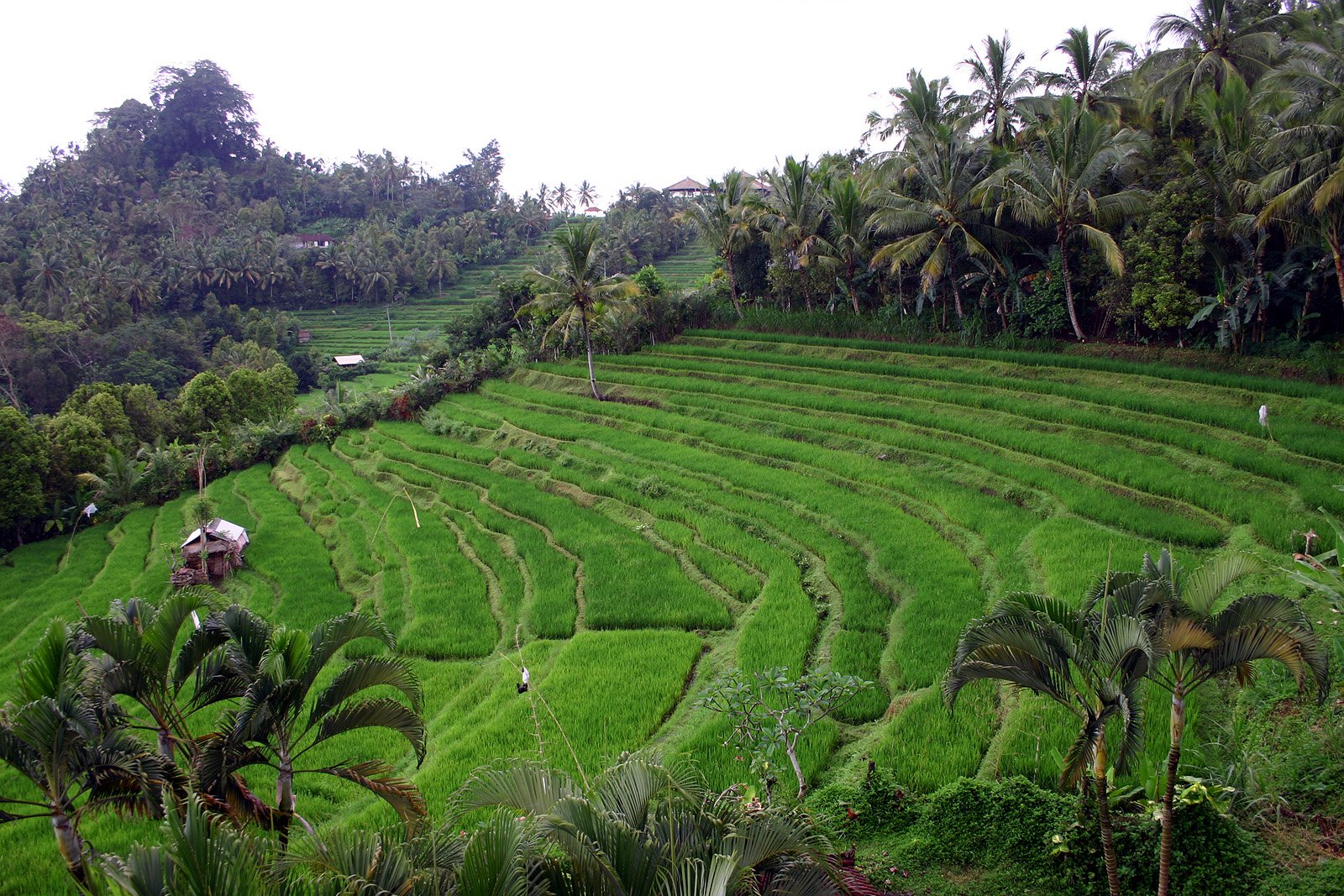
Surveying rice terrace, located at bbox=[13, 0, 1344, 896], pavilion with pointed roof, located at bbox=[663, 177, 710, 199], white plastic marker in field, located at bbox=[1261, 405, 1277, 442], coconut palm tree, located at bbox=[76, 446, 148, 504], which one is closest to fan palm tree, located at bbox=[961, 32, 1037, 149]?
rice terrace, located at bbox=[13, 0, 1344, 896]

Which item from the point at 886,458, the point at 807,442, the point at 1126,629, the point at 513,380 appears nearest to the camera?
the point at 1126,629

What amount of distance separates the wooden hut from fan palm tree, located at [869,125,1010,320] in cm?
1742

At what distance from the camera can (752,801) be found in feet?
15.2

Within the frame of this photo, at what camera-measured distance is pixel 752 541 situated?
12.1m

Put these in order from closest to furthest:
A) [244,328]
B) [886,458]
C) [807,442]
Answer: [886,458] → [807,442] → [244,328]

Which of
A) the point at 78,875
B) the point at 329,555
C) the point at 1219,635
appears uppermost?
the point at 1219,635

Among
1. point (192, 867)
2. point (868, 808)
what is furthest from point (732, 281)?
point (192, 867)

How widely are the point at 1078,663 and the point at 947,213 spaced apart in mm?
17608

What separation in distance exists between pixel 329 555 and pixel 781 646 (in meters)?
11.3

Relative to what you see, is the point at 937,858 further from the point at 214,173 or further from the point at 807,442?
the point at 214,173

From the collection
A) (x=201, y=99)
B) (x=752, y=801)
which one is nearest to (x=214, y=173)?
(x=201, y=99)

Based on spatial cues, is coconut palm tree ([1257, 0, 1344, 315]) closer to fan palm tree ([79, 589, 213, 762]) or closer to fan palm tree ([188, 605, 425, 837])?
fan palm tree ([188, 605, 425, 837])

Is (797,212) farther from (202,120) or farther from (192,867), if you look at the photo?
(202,120)

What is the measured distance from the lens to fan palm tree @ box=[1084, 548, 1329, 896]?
12.6 feet
